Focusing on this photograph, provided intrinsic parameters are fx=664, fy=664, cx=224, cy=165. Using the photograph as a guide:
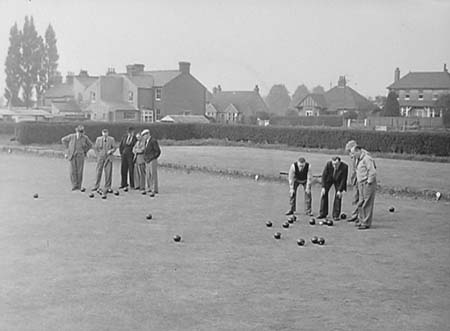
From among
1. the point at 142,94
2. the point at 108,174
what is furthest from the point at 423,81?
the point at 142,94

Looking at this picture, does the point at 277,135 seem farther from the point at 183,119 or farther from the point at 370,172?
the point at 370,172

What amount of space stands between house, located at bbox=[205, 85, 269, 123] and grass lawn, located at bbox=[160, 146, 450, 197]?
1616cm

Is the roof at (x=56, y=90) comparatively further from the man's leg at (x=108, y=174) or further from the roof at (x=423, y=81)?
the roof at (x=423, y=81)

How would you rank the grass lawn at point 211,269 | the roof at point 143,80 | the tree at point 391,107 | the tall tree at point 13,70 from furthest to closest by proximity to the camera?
1. the roof at point 143,80
2. the tree at point 391,107
3. the tall tree at point 13,70
4. the grass lawn at point 211,269

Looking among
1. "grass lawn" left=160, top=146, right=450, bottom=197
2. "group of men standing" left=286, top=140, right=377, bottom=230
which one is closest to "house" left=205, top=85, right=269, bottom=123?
"grass lawn" left=160, top=146, right=450, bottom=197

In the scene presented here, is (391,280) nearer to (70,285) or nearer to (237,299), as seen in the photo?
(237,299)

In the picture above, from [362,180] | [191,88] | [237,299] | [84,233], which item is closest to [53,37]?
[84,233]

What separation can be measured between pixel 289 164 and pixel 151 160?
36.8 feet

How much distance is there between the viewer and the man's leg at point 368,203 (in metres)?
12.6

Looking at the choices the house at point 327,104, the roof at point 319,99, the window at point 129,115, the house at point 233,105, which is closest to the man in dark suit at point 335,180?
the house at point 327,104

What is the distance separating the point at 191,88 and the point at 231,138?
9320 mm

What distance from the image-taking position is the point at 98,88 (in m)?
41.1

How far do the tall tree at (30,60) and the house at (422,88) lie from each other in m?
9.30

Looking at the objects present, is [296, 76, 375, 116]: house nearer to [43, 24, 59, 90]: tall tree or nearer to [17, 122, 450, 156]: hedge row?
[17, 122, 450, 156]: hedge row
